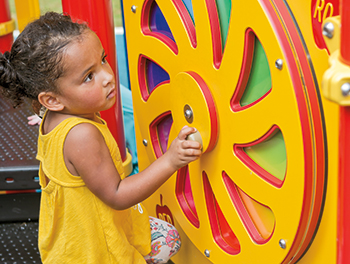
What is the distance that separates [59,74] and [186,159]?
0.94 ft

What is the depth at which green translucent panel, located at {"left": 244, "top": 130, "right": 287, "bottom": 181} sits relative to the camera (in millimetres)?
721

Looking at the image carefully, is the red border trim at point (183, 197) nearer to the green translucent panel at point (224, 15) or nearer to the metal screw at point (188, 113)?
the metal screw at point (188, 113)

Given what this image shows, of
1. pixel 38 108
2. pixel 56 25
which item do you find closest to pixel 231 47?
pixel 56 25

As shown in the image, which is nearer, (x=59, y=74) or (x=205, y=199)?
(x=59, y=74)

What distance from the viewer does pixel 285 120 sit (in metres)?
0.66

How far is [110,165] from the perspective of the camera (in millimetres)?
897

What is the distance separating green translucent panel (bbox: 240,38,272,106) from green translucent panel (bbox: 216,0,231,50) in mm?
93

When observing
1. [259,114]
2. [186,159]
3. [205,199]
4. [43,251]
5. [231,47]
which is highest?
[231,47]

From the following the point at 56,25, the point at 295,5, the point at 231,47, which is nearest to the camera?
the point at 295,5

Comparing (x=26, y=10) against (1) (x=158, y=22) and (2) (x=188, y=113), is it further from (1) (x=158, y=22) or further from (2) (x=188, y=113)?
(2) (x=188, y=113)

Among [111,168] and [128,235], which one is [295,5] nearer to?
[111,168]

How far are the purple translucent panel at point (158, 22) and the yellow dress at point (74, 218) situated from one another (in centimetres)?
25

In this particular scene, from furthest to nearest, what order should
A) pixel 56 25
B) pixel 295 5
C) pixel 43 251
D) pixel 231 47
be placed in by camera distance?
pixel 43 251
pixel 56 25
pixel 231 47
pixel 295 5

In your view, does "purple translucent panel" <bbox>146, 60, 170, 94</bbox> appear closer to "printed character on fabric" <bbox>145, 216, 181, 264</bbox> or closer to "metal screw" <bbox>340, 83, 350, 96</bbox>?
"printed character on fabric" <bbox>145, 216, 181, 264</bbox>
